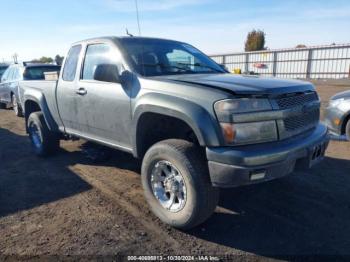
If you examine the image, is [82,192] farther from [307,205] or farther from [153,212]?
[307,205]

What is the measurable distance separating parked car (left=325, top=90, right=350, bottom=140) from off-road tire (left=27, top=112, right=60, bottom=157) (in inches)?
203

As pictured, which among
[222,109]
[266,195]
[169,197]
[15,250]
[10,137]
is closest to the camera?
[222,109]

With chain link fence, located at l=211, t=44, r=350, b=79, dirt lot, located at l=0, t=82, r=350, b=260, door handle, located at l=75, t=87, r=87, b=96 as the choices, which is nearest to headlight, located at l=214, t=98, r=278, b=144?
dirt lot, located at l=0, t=82, r=350, b=260

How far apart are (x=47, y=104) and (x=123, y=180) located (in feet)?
6.38

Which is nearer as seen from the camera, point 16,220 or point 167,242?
point 167,242

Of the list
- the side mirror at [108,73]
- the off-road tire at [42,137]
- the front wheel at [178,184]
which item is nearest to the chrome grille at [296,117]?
the front wheel at [178,184]

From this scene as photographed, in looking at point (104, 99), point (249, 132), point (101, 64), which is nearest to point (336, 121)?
point (249, 132)

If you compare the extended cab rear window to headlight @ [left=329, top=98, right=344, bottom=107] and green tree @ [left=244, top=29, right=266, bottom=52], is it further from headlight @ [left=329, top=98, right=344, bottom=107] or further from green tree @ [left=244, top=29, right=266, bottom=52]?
green tree @ [left=244, top=29, right=266, bottom=52]

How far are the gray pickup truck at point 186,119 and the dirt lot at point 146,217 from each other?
1.10 ft

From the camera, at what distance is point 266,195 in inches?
157

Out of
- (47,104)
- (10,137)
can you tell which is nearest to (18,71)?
(10,137)

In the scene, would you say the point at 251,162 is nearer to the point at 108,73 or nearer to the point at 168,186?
the point at 168,186

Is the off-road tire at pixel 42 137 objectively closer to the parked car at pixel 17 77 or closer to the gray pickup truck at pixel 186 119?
the gray pickup truck at pixel 186 119

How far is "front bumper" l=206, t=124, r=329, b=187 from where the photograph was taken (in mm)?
2688
